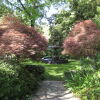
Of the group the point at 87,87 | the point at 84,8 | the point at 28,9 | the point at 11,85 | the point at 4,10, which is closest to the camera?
the point at 11,85

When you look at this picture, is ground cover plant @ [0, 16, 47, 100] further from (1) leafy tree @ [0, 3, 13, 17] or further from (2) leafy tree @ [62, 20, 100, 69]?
(1) leafy tree @ [0, 3, 13, 17]

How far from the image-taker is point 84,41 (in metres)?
9.98

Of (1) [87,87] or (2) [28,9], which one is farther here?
(2) [28,9]

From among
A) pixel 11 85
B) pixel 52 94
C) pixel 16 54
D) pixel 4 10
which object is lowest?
pixel 52 94

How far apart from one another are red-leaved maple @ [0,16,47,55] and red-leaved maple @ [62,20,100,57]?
2.42 metres

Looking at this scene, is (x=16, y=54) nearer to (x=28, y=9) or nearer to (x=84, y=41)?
(x=84, y=41)

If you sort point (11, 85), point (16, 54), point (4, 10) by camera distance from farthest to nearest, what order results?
1. point (4, 10)
2. point (16, 54)
3. point (11, 85)

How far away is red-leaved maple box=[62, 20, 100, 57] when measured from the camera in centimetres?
992

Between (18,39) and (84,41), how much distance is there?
4.20m

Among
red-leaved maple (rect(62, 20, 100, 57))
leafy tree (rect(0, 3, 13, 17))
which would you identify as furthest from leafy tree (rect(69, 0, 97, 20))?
red-leaved maple (rect(62, 20, 100, 57))

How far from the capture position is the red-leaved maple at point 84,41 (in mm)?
9922

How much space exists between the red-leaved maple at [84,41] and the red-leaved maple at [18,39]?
2.42 meters

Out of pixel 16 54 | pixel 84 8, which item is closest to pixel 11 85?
pixel 16 54

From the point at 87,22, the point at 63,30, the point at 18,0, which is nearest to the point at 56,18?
the point at 63,30
